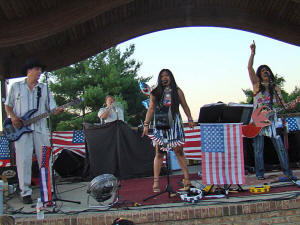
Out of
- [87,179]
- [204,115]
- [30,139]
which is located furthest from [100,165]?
[204,115]

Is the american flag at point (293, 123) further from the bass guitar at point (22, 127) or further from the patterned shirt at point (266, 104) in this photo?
the bass guitar at point (22, 127)

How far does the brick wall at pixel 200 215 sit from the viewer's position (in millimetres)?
3654

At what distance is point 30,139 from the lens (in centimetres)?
487

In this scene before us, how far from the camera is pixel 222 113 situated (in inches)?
190

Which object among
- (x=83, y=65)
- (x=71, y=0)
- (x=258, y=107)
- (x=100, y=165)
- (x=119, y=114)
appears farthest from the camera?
(x=83, y=65)

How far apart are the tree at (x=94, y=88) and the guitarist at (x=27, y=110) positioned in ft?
53.4

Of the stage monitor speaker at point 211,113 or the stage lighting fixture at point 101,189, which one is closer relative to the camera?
the stage lighting fixture at point 101,189

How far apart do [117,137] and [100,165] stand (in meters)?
0.75

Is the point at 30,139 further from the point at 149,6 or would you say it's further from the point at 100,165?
the point at 149,6

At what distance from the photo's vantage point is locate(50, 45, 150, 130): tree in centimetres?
2181

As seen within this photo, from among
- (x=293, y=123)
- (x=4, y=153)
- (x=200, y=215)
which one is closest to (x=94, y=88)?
(x=4, y=153)

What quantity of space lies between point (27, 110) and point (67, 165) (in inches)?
133

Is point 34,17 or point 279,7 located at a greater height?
point 279,7

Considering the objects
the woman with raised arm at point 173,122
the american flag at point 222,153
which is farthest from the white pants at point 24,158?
the american flag at point 222,153
